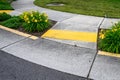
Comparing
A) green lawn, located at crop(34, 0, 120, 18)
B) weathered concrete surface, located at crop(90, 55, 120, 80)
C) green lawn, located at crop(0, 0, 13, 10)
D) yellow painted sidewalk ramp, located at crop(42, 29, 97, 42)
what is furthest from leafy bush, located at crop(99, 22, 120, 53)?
green lawn, located at crop(0, 0, 13, 10)

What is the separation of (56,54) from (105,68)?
1.38 metres

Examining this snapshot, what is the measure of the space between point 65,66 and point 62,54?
2.24 feet

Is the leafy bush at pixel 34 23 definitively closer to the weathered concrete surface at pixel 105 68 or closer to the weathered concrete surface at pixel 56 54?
the weathered concrete surface at pixel 56 54

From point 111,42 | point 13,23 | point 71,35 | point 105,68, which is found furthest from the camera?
point 13,23

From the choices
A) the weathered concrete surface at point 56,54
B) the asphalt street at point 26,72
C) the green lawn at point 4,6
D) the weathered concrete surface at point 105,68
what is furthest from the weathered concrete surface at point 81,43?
the green lawn at point 4,6

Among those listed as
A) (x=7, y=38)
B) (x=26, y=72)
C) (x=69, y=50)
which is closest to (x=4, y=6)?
(x=7, y=38)

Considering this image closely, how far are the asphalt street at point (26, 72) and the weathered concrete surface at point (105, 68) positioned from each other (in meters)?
0.39

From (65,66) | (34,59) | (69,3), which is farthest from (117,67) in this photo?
(69,3)

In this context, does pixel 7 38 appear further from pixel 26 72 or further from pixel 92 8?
pixel 92 8

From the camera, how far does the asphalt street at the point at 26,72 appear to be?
16.4 feet

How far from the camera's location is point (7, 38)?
23.8 feet

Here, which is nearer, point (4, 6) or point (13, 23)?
point (13, 23)

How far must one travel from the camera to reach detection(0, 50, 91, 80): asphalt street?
4984mm

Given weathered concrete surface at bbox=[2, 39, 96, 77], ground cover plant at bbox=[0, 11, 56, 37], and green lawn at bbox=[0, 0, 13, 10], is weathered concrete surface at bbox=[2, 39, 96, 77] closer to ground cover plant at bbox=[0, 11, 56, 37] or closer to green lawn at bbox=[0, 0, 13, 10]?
ground cover plant at bbox=[0, 11, 56, 37]
